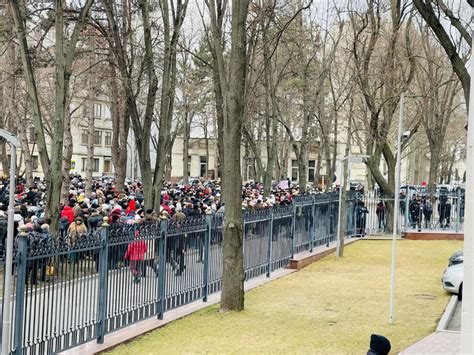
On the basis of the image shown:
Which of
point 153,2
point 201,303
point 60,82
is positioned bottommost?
point 201,303

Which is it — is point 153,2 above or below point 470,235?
above

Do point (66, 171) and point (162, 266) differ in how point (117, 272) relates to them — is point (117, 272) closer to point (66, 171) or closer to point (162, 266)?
point (162, 266)

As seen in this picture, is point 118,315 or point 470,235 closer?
point 470,235

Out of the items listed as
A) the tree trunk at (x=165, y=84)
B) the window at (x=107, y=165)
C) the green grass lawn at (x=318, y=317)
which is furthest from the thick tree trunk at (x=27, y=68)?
the window at (x=107, y=165)

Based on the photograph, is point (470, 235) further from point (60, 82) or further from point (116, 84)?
point (116, 84)

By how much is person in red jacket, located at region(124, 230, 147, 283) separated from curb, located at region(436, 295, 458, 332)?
4949mm

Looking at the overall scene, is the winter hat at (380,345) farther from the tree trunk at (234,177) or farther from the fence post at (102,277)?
the tree trunk at (234,177)

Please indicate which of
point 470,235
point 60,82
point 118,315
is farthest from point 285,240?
point 470,235

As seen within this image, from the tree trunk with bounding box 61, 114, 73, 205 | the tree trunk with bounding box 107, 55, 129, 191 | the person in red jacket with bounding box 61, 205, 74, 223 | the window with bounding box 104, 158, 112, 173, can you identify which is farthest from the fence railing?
the window with bounding box 104, 158, 112, 173

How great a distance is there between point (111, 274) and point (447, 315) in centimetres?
622

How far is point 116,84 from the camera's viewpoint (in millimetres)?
26484

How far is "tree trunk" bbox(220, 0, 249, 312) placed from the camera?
13.3m

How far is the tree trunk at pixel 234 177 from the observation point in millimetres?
13258

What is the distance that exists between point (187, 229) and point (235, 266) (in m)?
1.14
